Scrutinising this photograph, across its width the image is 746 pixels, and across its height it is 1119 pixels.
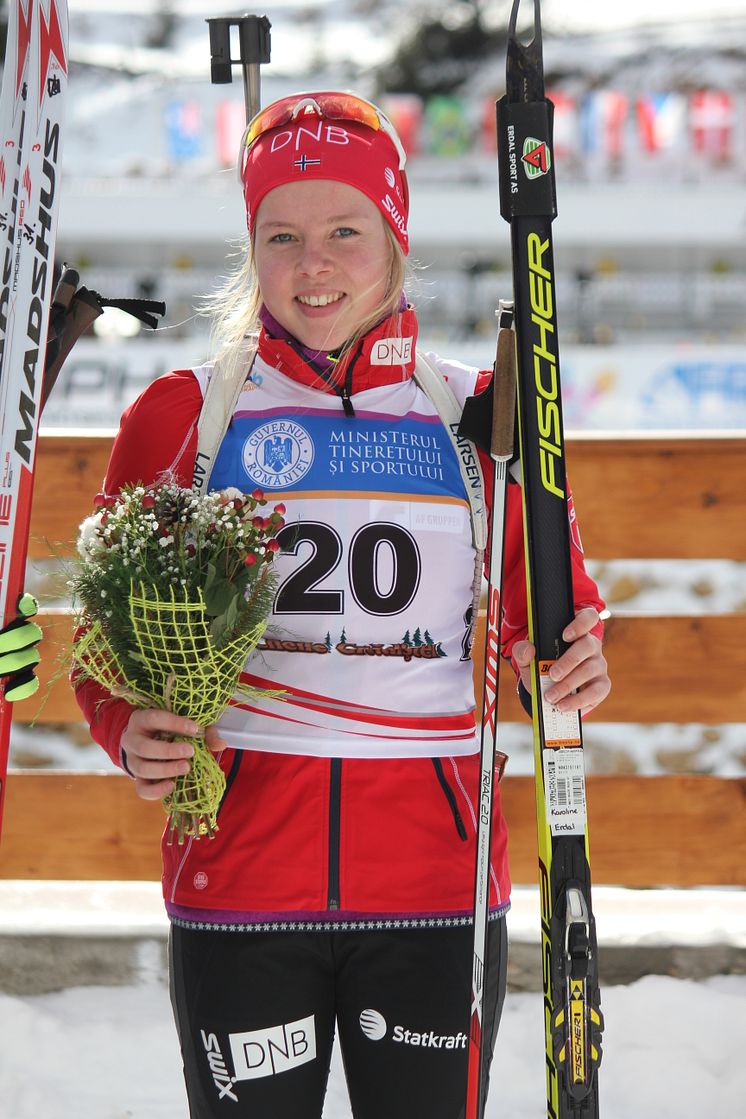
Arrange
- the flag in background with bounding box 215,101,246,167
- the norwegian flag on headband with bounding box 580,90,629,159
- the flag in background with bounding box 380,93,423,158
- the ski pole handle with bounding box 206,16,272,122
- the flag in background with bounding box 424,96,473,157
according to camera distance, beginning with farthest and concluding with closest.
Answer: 1. the flag in background with bounding box 424,96,473,157
2. the flag in background with bounding box 380,93,423,158
3. the flag in background with bounding box 215,101,246,167
4. the norwegian flag on headband with bounding box 580,90,629,159
5. the ski pole handle with bounding box 206,16,272,122

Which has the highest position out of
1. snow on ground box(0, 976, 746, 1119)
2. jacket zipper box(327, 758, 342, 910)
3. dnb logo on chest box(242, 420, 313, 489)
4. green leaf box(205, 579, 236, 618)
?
dnb logo on chest box(242, 420, 313, 489)

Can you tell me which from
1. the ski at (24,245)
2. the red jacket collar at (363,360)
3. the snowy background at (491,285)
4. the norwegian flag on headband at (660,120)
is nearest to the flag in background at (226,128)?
the snowy background at (491,285)

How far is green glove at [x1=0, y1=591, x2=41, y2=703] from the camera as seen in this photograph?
1.50 metres

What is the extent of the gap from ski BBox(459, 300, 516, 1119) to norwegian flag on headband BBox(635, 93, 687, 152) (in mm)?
22338

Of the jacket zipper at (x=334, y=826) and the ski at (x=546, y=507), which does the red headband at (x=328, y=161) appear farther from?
the jacket zipper at (x=334, y=826)

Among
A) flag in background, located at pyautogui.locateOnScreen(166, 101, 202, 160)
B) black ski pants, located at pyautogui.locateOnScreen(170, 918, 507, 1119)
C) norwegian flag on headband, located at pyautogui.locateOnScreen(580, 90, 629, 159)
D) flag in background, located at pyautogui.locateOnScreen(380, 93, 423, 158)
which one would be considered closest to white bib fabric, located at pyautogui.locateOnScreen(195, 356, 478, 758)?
black ski pants, located at pyautogui.locateOnScreen(170, 918, 507, 1119)

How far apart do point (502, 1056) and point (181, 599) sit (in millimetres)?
1630

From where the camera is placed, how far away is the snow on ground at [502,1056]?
7.82 feet

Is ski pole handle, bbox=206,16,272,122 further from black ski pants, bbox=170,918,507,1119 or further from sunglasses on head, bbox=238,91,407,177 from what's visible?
black ski pants, bbox=170,918,507,1119

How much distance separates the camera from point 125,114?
27.9 meters

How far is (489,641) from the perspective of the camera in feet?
5.16

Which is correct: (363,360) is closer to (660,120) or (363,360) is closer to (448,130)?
(660,120)

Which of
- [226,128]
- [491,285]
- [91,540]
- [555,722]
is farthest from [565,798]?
[226,128]

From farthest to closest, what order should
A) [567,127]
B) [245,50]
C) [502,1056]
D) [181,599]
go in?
[567,127] < [502,1056] < [245,50] < [181,599]
